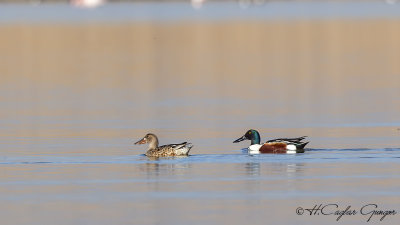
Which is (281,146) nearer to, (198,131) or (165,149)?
(165,149)

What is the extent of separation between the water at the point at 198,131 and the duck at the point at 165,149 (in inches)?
5.0

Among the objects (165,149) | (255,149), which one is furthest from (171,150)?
(255,149)

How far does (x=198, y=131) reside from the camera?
2706 cm

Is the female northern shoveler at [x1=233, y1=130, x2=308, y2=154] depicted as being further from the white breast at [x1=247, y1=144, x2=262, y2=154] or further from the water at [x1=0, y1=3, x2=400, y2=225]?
the water at [x1=0, y1=3, x2=400, y2=225]

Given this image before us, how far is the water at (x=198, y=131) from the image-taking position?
18297 millimetres

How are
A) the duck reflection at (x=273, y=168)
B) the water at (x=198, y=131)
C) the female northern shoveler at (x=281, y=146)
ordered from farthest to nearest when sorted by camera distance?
the female northern shoveler at (x=281, y=146), the duck reflection at (x=273, y=168), the water at (x=198, y=131)

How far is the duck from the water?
0.42 feet

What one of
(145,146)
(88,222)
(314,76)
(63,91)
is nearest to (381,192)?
(88,222)

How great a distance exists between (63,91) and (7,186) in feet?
56.3

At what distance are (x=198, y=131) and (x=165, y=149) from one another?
4163 millimetres
